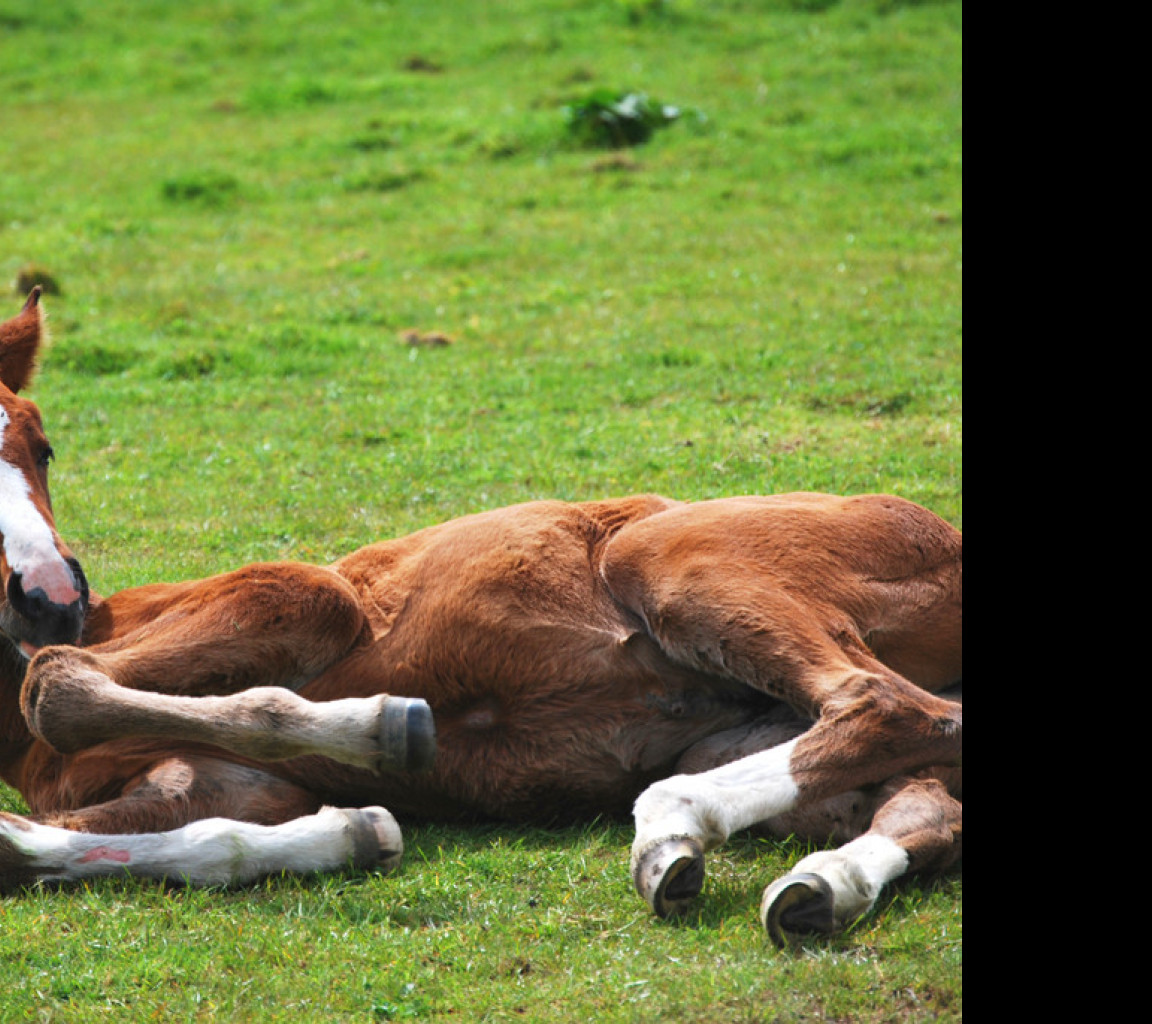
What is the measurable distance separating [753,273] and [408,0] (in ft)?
43.3

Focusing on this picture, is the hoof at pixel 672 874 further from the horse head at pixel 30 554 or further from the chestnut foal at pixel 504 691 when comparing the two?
the horse head at pixel 30 554

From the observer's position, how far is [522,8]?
76.7 ft

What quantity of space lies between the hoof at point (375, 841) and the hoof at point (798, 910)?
123 centimetres

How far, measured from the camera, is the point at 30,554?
13.9 ft

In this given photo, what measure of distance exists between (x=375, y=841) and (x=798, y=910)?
52.7 inches

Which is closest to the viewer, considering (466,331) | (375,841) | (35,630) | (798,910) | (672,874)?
(798,910)

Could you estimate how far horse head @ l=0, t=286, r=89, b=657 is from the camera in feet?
13.9

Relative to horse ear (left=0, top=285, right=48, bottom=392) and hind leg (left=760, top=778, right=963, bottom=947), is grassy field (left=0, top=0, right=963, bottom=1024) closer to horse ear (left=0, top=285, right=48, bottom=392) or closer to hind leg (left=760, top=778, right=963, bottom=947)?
hind leg (left=760, top=778, right=963, bottom=947)

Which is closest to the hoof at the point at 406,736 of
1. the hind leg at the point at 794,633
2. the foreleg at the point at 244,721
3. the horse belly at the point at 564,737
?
the foreleg at the point at 244,721

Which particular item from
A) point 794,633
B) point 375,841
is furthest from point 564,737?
point 794,633

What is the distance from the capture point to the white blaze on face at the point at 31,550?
4219 millimetres

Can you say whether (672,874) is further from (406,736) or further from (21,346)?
(21,346)

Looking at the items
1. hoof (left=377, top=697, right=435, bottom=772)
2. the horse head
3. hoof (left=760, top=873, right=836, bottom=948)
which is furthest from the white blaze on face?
hoof (left=760, top=873, right=836, bottom=948)
